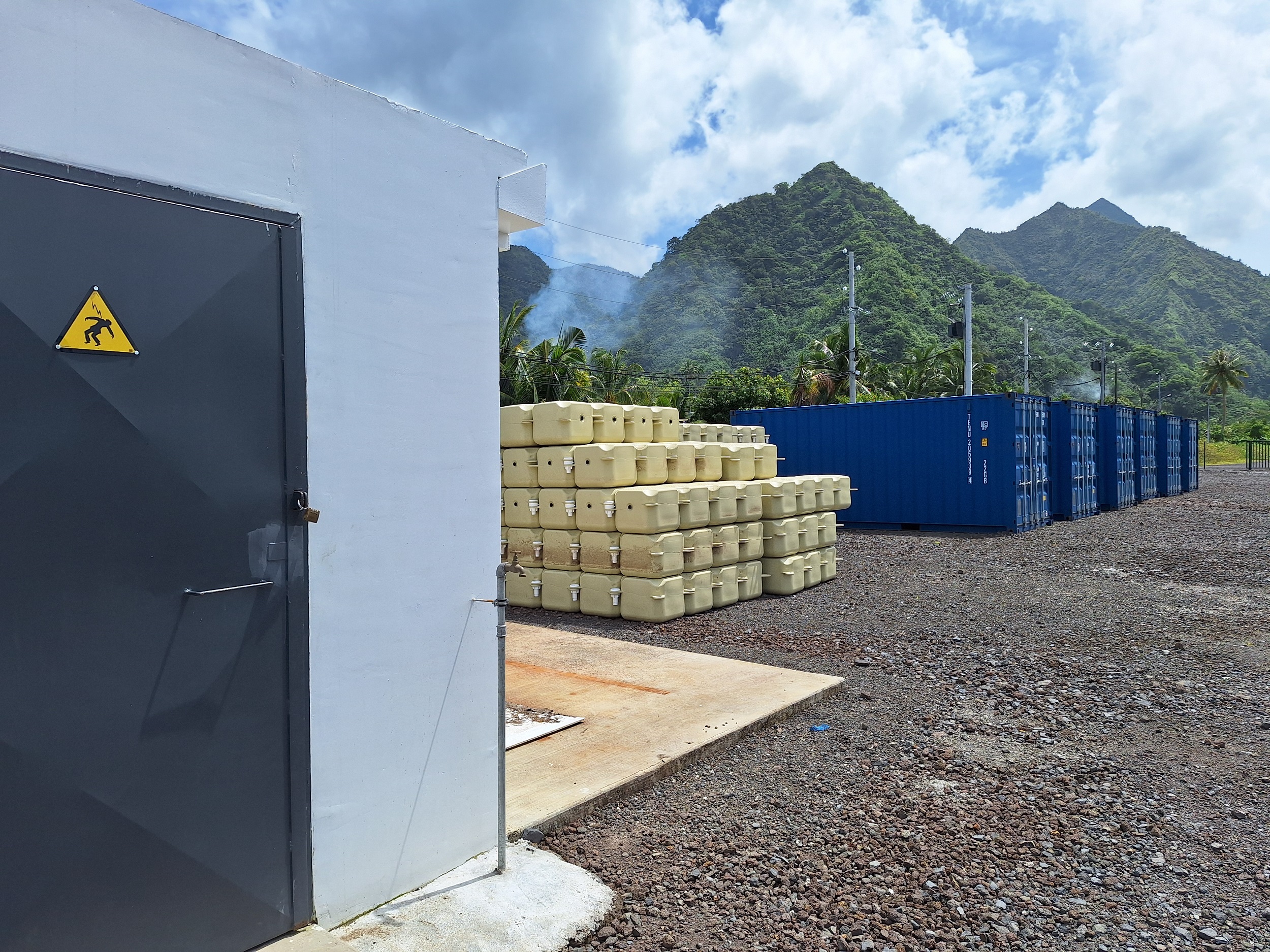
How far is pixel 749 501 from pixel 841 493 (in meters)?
2.30

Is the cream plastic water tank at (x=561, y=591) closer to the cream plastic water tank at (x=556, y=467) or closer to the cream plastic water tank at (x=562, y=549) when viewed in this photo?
the cream plastic water tank at (x=562, y=549)

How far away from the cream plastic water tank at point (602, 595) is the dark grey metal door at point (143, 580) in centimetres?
597

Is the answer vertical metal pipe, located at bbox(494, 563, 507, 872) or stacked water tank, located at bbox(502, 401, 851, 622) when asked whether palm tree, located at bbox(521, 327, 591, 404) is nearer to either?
stacked water tank, located at bbox(502, 401, 851, 622)

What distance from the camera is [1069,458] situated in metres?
18.9

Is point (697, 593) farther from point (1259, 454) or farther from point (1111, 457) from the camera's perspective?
point (1259, 454)

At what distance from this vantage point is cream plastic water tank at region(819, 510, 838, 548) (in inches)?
427

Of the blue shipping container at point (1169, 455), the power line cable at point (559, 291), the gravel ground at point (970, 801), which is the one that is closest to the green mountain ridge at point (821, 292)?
the power line cable at point (559, 291)

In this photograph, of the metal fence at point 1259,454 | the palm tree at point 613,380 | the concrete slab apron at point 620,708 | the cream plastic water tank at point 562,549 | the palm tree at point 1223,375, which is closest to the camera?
the concrete slab apron at point 620,708

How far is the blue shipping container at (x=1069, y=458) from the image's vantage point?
18828 millimetres

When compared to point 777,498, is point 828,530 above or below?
below

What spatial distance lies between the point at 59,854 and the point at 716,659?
5.09 meters

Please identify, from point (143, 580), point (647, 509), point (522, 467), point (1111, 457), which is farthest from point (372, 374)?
point (1111, 457)

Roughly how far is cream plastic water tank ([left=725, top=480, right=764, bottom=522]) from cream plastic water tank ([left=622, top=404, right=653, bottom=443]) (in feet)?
3.80

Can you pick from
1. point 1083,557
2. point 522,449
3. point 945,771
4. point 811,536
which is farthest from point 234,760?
point 1083,557
